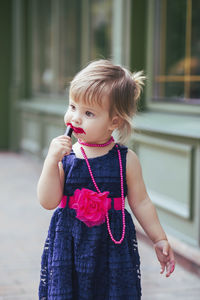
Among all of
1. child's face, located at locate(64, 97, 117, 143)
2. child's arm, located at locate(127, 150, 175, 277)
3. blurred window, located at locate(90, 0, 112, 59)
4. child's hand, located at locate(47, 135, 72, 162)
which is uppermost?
blurred window, located at locate(90, 0, 112, 59)

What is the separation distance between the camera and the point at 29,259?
457 centimetres

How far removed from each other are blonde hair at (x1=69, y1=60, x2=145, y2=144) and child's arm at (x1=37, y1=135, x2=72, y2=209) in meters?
0.18

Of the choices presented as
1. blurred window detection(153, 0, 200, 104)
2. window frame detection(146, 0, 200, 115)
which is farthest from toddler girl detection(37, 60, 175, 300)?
window frame detection(146, 0, 200, 115)

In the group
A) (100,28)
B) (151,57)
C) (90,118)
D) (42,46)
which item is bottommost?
(90,118)

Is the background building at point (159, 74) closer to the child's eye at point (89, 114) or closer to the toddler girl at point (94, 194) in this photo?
the toddler girl at point (94, 194)

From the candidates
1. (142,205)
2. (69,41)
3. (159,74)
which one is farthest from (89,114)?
(69,41)

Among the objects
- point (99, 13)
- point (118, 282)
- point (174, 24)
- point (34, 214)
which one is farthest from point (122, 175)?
point (99, 13)

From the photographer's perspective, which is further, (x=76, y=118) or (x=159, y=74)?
(x=159, y=74)

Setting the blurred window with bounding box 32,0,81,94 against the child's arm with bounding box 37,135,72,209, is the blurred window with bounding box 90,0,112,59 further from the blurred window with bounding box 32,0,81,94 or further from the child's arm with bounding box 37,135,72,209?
the child's arm with bounding box 37,135,72,209

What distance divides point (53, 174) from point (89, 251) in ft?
1.08

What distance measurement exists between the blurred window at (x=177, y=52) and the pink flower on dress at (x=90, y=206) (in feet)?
9.90

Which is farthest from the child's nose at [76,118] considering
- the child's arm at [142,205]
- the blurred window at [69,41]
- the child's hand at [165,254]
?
the blurred window at [69,41]

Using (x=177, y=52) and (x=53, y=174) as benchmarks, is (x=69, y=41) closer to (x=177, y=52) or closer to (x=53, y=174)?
(x=177, y=52)

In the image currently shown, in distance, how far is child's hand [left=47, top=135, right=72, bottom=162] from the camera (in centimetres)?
215
